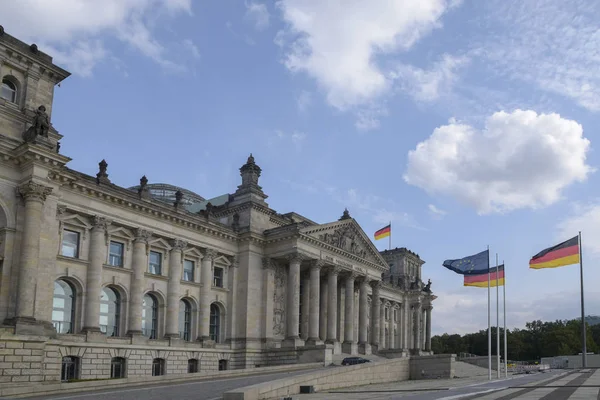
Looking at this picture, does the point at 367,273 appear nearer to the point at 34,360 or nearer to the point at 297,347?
the point at 297,347

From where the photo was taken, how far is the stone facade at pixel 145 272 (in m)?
37.9

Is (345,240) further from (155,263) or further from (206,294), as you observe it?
(155,263)

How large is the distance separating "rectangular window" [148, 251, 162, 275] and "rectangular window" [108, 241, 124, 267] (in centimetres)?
311

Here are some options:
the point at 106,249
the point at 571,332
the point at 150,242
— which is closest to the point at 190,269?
the point at 150,242

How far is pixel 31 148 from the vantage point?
1478 inches

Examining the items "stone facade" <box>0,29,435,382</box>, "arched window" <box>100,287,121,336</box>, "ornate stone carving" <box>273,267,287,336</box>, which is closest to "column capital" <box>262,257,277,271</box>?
"stone facade" <box>0,29,435,382</box>

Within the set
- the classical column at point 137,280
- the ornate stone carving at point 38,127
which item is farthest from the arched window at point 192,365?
the ornate stone carving at point 38,127

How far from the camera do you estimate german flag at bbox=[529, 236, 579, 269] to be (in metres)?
46.7

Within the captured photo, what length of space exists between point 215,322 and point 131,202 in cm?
1598

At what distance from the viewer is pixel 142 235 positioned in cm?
4981

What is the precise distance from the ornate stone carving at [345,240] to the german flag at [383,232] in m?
14.9

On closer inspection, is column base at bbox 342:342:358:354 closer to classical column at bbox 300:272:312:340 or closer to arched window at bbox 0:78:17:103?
classical column at bbox 300:272:312:340

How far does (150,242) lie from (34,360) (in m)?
16.8

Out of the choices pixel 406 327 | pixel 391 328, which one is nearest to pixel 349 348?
pixel 391 328
